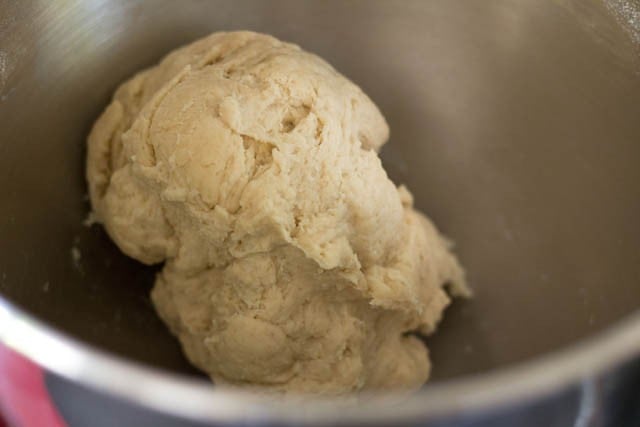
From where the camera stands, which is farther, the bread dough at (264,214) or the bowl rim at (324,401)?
the bread dough at (264,214)

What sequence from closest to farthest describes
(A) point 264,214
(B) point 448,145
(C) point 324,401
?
(C) point 324,401
(A) point 264,214
(B) point 448,145

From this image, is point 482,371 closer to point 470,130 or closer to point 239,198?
point 470,130

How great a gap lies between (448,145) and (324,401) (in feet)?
2.87

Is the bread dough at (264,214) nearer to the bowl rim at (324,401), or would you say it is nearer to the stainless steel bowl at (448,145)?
the stainless steel bowl at (448,145)

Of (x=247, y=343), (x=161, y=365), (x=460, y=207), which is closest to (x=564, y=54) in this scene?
(x=460, y=207)

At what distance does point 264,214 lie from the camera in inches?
38.5

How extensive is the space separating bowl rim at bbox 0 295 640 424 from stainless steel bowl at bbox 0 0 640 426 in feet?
1.52

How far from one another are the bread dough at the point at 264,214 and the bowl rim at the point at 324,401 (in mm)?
461

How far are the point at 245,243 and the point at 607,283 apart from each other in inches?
21.2

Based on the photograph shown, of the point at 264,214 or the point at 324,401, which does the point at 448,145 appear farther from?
the point at 324,401

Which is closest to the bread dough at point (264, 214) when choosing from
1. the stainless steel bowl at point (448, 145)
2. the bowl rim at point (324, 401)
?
the stainless steel bowl at point (448, 145)

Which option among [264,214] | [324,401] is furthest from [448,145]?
[324,401]

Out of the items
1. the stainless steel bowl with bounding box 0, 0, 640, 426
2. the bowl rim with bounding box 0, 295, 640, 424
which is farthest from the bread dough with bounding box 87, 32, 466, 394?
the bowl rim with bounding box 0, 295, 640, 424

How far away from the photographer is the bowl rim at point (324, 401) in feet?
1.67
